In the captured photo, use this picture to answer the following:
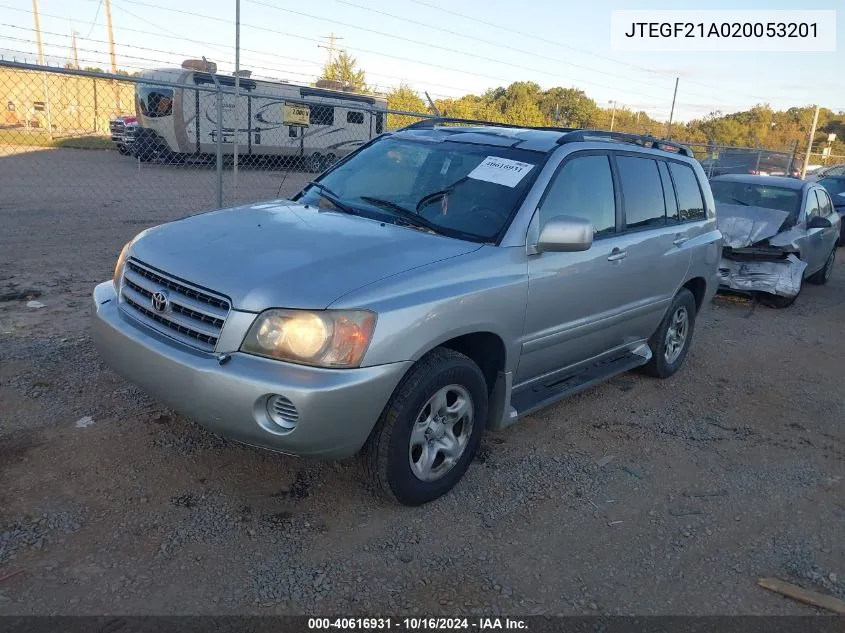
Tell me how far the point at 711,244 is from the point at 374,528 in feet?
12.9

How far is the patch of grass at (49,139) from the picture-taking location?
75.5 ft

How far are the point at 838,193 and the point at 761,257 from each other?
27.2 ft

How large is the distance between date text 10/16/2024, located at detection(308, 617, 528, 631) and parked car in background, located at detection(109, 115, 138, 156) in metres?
20.4

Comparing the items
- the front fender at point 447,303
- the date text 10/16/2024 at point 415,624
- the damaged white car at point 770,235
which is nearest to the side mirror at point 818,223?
the damaged white car at point 770,235

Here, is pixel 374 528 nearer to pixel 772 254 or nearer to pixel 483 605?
pixel 483 605

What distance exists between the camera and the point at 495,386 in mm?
3695

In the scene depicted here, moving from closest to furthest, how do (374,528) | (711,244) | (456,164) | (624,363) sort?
(374,528), (456,164), (624,363), (711,244)

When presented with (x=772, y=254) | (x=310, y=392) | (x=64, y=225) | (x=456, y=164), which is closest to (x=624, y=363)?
(x=456, y=164)

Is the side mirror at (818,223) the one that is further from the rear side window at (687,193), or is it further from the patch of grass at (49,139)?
the patch of grass at (49,139)

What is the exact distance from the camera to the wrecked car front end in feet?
27.7

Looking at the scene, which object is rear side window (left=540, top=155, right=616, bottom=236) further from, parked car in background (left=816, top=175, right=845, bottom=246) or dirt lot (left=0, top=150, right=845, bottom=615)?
parked car in background (left=816, top=175, right=845, bottom=246)

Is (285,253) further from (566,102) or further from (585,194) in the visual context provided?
(566,102)

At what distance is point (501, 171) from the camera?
3.93 meters

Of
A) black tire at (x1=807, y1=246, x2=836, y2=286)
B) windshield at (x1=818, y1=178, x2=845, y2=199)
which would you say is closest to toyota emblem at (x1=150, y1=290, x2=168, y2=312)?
black tire at (x1=807, y1=246, x2=836, y2=286)
